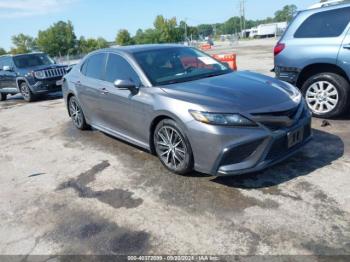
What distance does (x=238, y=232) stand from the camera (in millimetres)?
2881

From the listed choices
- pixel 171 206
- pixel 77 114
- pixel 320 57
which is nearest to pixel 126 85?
pixel 171 206

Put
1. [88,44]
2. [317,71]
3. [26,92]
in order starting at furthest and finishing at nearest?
1. [88,44]
2. [26,92]
3. [317,71]

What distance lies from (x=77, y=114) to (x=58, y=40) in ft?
253

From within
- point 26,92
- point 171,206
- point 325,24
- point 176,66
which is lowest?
point 171,206

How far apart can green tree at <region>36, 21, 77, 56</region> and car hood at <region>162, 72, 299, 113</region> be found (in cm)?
7686

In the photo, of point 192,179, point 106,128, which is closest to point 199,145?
point 192,179

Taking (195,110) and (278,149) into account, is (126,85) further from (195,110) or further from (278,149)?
(278,149)

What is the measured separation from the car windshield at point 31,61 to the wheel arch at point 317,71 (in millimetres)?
9569

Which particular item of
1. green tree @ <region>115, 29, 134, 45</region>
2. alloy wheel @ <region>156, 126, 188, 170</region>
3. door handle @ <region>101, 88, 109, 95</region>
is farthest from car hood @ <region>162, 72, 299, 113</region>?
green tree @ <region>115, 29, 134, 45</region>

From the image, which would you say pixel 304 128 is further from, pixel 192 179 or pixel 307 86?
pixel 307 86

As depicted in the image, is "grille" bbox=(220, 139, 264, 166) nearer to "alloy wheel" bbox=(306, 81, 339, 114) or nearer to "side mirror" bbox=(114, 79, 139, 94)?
"side mirror" bbox=(114, 79, 139, 94)

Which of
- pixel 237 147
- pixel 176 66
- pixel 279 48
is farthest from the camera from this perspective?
pixel 279 48

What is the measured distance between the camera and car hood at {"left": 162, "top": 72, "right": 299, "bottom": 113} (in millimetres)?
3463

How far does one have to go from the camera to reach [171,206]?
342 centimetres
